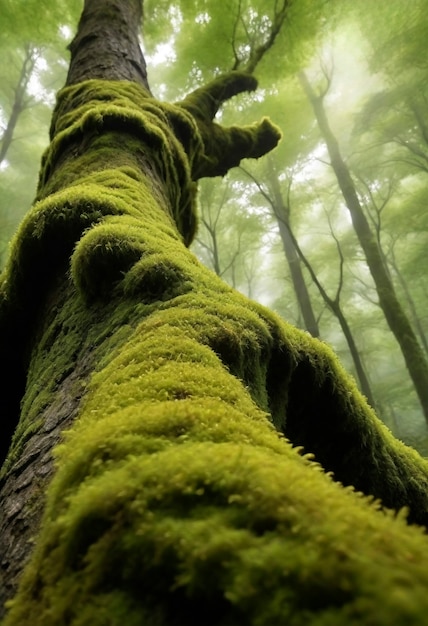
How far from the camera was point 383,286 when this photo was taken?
10.6 metres

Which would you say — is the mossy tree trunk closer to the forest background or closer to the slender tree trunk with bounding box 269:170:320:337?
the forest background

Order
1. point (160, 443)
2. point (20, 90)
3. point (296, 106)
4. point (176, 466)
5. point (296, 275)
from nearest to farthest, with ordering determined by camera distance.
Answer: point (176, 466) < point (160, 443) < point (296, 106) < point (296, 275) < point (20, 90)

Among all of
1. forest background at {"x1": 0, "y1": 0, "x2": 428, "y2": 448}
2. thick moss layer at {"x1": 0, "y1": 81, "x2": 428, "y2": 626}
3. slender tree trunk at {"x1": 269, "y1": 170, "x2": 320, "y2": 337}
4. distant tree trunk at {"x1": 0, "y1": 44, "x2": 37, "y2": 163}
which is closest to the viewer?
thick moss layer at {"x1": 0, "y1": 81, "x2": 428, "y2": 626}

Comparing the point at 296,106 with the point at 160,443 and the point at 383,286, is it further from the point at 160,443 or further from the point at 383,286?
the point at 160,443

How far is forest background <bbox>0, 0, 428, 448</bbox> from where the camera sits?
764 cm

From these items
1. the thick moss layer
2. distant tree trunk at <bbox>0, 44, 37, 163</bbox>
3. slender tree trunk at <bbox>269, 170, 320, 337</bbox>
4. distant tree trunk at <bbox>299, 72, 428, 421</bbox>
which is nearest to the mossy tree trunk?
the thick moss layer

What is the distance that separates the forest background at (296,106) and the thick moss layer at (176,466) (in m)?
5.33

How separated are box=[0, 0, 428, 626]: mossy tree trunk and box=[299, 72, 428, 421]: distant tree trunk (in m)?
7.36

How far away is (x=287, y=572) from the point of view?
49 centimetres

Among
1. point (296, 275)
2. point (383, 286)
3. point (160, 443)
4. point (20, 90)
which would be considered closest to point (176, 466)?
point (160, 443)

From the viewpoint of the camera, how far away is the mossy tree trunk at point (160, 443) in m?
0.51

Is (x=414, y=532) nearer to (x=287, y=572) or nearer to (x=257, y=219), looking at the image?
(x=287, y=572)

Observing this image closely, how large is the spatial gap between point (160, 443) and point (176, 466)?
0.13 m

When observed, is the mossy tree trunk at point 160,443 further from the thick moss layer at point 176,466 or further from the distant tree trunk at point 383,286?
the distant tree trunk at point 383,286
